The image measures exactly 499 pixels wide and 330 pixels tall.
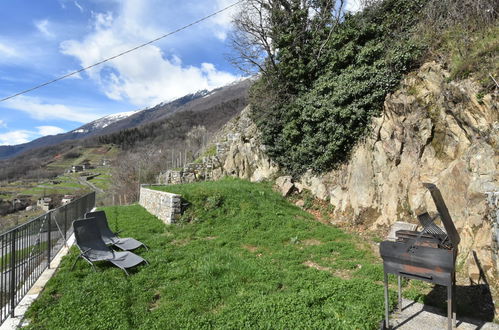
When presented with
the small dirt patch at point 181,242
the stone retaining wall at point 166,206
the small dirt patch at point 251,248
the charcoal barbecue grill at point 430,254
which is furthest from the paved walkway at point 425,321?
the stone retaining wall at point 166,206

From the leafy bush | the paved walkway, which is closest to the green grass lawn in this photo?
the paved walkway

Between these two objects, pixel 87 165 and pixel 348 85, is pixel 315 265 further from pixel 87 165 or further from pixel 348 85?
pixel 87 165

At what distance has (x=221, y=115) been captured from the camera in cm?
7219

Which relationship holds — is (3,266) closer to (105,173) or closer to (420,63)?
(420,63)

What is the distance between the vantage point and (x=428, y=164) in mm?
7543

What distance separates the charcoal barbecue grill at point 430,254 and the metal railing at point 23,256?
18.0 ft

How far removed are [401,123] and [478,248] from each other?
189 inches

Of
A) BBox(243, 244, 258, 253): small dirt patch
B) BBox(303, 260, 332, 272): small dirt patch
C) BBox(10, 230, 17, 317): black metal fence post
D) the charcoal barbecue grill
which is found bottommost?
BBox(243, 244, 258, 253): small dirt patch

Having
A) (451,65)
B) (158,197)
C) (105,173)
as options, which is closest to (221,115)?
(105,173)

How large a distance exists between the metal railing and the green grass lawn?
0.36 metres

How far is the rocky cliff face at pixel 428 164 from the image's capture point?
5230 millimetres

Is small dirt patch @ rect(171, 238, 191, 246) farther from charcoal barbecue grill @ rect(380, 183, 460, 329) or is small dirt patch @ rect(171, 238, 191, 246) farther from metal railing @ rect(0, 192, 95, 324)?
charcoal barbecue grill @ rect(380, 183, 460, 329)

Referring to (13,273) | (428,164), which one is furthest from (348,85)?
(13,273)

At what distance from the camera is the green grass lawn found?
12.7 ft
